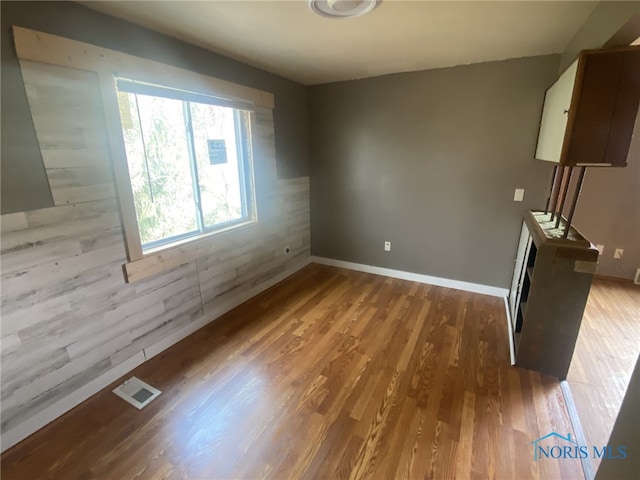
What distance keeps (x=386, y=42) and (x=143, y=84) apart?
Answer: 174cm

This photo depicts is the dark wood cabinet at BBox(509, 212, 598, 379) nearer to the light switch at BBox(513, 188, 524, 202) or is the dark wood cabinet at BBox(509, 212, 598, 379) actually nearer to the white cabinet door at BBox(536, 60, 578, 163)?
the white cabinet door at BBox(536, 60, 578, 163)

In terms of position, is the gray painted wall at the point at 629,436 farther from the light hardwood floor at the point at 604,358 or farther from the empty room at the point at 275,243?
the light hardwood floor at the point at 604,358

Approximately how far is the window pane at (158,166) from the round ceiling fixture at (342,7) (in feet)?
4.15

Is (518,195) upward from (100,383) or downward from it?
upward

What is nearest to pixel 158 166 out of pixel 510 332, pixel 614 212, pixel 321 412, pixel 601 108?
pixel 321 412

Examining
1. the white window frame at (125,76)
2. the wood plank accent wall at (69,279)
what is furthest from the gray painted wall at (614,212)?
the wood plank accent wall at (69,279)

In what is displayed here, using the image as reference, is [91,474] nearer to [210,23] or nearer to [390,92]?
[210,23]

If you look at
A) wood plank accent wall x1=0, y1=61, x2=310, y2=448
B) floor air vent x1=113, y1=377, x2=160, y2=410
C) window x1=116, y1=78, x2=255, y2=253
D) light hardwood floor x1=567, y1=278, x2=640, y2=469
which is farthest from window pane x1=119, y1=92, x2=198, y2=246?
light hardwood floor x1=567, y1=278, x2=640, y2=469

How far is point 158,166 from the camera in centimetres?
218

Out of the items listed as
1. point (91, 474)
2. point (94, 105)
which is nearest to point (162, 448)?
point (91, 474)

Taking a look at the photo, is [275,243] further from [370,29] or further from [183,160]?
[370,29]

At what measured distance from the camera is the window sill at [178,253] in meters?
2.02

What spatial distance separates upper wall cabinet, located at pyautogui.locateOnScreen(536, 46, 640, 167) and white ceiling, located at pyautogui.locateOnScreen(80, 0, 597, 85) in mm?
390

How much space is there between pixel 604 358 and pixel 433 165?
2.13m
